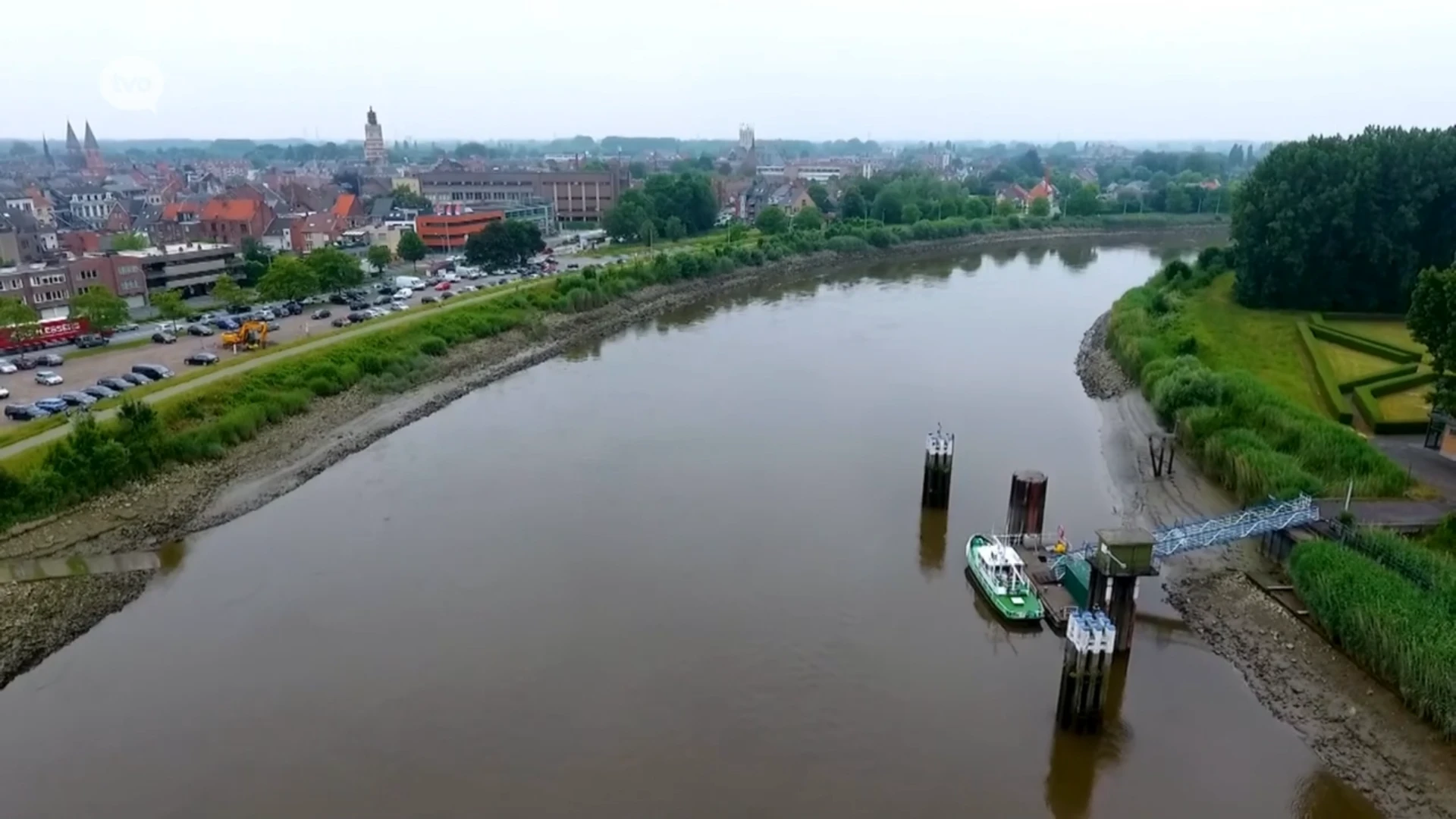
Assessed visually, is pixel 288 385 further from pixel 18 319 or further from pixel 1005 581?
pixel 1005 581

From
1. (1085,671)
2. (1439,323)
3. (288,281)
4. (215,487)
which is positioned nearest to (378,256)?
(288,281)

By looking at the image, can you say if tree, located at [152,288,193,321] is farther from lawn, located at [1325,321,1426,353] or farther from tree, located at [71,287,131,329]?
lawn, located at [1325,321,1426,353]

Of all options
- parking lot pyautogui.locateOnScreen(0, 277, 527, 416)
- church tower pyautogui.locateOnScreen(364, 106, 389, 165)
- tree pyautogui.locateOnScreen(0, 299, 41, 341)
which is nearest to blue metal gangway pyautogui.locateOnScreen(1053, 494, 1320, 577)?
parking lot pyautogui.locateOnScreen(0, 277, 527, 416)

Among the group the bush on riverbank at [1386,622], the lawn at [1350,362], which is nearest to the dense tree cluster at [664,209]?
the lawn at [1350,362]

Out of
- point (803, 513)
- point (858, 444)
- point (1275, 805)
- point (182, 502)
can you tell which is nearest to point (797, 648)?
point (803, 513)

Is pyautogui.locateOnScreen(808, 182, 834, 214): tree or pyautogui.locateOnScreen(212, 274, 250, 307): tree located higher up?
pyautogui.locateOnScreen(808, 182, 834, 214): tree

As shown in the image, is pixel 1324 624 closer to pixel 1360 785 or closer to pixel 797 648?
pixel 1360 785
